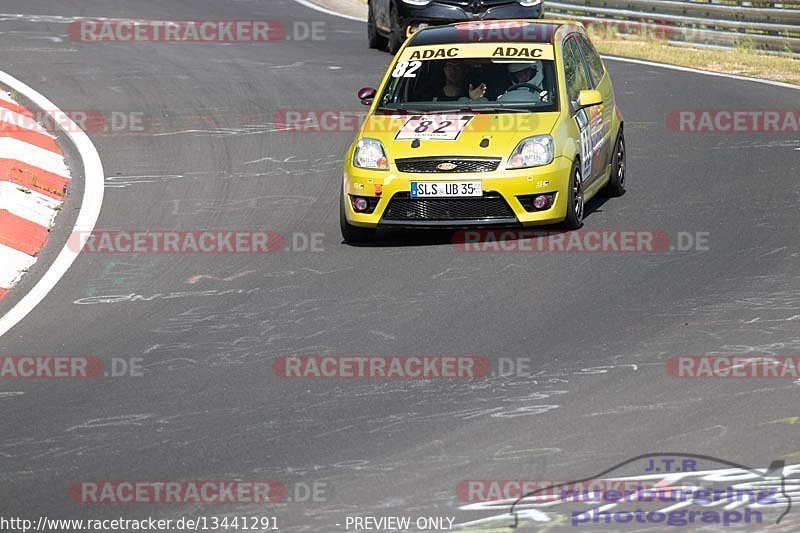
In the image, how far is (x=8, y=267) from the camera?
36.5 ft

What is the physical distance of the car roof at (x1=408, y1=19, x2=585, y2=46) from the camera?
12.8 m

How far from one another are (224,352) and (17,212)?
4.15 meters

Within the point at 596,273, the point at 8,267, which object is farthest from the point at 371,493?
the point at 8,267

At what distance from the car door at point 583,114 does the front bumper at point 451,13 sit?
26.5ft

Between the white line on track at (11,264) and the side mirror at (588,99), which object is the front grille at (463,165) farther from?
the white line on track at (11,264)

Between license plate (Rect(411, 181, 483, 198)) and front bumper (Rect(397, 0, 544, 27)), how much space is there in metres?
10.1

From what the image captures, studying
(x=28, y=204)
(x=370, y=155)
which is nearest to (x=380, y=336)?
(x=370, y=155)

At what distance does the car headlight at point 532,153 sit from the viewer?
11.6 m

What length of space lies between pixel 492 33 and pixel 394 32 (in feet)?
28.9

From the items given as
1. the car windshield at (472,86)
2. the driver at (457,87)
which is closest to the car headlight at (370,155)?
the car windshield at (472,86)

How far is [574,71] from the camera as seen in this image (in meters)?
12.8

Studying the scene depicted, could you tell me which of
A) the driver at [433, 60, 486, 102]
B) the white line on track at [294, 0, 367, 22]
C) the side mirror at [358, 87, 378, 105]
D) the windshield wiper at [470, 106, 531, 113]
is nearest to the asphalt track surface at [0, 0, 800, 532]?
the side mirror at [358, 87, 378, 105]

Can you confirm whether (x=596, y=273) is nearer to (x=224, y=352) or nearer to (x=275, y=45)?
(x=224, y=352)

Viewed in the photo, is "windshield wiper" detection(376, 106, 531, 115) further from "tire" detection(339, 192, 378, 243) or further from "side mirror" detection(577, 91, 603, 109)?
"tire" detection(339, 192, 378, 243)
